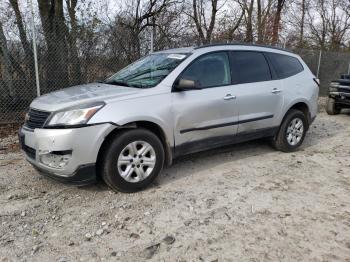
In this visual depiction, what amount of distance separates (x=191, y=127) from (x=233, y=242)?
5.72 feet

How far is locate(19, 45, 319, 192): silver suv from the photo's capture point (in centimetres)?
372

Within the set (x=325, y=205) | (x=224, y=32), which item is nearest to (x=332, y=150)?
(x=325, y=205)

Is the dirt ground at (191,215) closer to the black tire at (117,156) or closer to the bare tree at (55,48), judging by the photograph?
the black tire at (117,156)

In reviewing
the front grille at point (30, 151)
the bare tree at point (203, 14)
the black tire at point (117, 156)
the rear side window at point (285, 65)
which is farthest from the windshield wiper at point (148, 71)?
the bare tree at point (203, 14)

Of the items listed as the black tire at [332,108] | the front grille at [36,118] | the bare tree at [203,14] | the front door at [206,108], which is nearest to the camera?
the front grille at [36,118]

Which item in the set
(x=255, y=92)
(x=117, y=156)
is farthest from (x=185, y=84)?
(x=255, y=92)

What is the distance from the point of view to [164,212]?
3668 mm

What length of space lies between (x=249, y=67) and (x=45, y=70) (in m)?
4.74

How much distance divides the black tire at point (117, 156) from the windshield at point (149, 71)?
0.68 metres

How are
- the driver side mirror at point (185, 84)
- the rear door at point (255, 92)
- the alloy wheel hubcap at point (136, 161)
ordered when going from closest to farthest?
the alloy wheel hubcap at point (136, 161) → the driver side mirror at point (185, 84) → the rear door at point (255, 92)

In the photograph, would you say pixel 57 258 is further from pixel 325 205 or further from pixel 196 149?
pixel 325 205

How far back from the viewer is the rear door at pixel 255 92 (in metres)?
4.99

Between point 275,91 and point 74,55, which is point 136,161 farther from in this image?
point 74,55

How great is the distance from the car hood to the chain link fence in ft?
11.6
